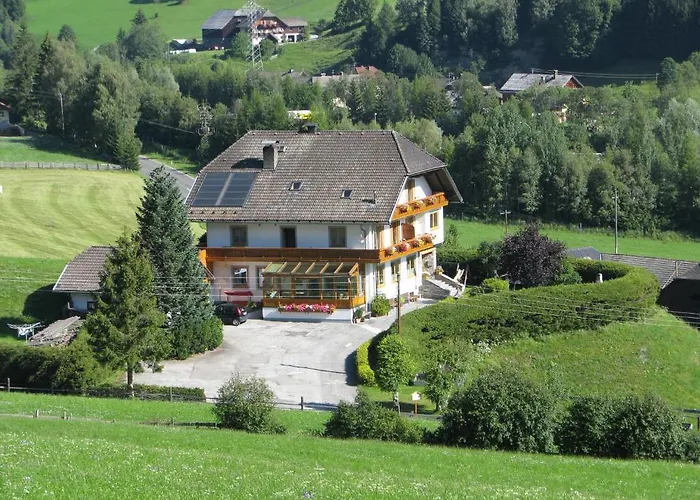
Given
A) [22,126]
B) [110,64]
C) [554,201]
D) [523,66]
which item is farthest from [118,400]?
[523,66]

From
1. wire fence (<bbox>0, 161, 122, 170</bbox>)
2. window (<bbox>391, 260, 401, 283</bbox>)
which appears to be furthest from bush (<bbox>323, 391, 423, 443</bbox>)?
wire fence (<bbox>0, 161, 122, 170</bbox>)

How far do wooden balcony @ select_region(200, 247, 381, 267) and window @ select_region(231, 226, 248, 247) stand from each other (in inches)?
22.8

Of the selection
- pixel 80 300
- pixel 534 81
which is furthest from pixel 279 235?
pixel 534 81

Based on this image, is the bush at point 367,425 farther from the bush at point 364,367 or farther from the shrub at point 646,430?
the bush at point 364,367

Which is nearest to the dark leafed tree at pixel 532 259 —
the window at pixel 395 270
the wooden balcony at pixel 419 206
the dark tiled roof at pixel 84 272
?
the wooden balcony at pixel 419 206

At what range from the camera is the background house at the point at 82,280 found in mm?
52219

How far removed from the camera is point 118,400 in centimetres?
4203

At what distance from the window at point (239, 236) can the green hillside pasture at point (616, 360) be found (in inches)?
506

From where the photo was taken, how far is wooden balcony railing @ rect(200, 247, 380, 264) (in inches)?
2168

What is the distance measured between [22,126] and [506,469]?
332 feet

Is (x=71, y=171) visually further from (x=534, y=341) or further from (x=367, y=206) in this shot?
(x=534, y=341)

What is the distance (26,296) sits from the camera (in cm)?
5391

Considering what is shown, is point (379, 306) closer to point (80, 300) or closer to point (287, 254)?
point (287, 254)

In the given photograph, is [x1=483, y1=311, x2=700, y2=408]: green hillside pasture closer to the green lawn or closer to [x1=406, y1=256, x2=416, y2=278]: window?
[x1=406, y1=256, x2=416, y2=278]: window
